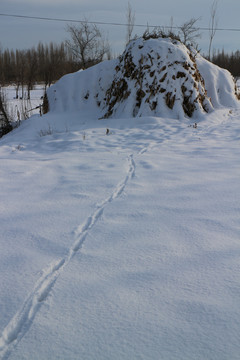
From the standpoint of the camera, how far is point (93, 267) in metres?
1.65

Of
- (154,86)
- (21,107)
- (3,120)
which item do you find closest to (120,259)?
(154,86)

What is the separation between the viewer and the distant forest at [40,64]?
31705 millimetres

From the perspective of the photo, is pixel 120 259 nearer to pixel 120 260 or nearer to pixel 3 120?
pixel 120 260

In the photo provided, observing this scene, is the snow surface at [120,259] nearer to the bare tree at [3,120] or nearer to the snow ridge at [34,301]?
the snow ridge at [34,301]

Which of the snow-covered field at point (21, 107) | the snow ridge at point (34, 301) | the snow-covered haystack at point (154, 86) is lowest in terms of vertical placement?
the snow ridge at point (34, 301)

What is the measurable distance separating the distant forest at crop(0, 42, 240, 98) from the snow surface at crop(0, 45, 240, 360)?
25.4 metres

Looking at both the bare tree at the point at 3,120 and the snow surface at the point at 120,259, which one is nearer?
the snow surface at the point at 120,259

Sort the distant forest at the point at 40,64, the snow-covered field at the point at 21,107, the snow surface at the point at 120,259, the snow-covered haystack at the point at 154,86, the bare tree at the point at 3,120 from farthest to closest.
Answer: the distant forest at the point at 40,64, the snow-covered field at the point at 21,107, the bare tree at the point at 3,120, the snow-covered haystack at the point at 154,86, the snow surface at the point at 120,259

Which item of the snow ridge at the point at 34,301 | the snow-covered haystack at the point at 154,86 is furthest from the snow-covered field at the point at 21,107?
the snow ridge at the point at 34,301

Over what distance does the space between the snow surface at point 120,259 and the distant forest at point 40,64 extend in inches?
998

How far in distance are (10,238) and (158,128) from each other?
17.4ft

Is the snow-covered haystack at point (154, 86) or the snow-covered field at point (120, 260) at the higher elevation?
the snow-covered haystack at point (154, 86)

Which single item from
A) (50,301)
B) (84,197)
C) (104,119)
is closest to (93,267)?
(50,301)

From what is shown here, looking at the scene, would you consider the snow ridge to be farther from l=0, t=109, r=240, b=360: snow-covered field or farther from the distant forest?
the distant forest
